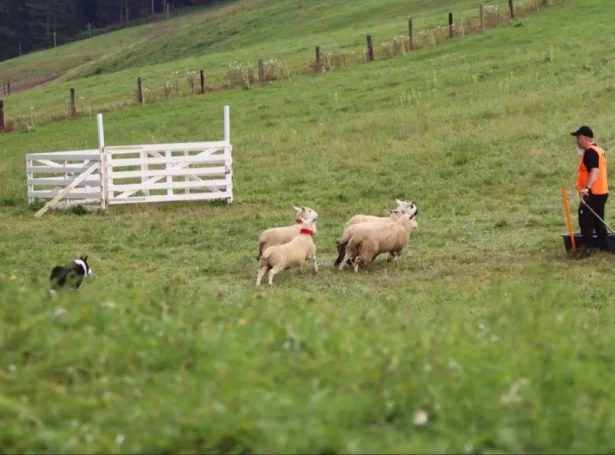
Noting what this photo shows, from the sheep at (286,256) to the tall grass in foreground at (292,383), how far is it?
23.2 ft

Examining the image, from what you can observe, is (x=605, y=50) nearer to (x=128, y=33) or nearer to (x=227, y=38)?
(x=227, y=38)

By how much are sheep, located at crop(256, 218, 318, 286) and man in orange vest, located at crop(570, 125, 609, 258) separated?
3.78 meters

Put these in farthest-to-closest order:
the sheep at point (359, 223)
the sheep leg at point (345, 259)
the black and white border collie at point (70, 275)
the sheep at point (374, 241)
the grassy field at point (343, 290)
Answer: the sheep at point (359, 223)
the sheep leg at point (345, 259)
the sheep at point (374, 241)
the black and white border collie at point (70, 275)
the grassy field at point (343, 290)

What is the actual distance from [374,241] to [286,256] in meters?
1.35

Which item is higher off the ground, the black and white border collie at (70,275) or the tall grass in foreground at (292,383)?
the black and white border collie at (70,275)

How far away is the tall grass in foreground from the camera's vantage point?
476cm

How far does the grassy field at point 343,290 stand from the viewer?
489 cm

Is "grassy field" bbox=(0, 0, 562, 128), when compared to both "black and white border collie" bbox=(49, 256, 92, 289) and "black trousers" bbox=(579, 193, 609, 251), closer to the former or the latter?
"black trousers" bbox=(579, 193, 609, 251)

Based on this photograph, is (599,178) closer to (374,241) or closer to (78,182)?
(374,241)

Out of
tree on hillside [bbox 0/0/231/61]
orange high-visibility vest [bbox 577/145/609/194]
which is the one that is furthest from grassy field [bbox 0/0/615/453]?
tree on hillside [bbox 0/0/231/61]

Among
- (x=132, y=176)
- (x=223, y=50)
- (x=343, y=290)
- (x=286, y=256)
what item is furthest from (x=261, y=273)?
(x=223, y=50)

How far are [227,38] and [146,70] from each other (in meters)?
13.2

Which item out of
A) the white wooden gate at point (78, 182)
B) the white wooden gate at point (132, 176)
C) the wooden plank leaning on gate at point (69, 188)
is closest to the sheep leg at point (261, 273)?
the white wooden gate at point (132, 176)

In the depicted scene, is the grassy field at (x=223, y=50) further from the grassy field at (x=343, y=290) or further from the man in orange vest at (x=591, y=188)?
the man in orange vest at (x=591, y=188)
